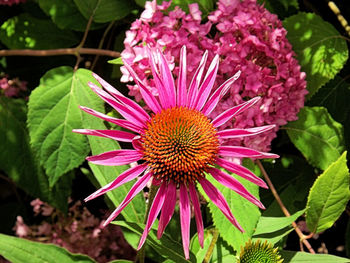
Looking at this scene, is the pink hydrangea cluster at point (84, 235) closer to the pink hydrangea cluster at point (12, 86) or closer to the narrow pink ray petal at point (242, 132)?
the pink hydrangea cluster at point (12, 86)

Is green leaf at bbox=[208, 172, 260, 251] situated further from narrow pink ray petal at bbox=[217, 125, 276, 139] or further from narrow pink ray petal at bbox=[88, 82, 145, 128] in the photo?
narrow pink ray petal at bbox=[88, 82, 145, 128]

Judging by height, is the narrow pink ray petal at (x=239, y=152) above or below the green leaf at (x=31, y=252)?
above

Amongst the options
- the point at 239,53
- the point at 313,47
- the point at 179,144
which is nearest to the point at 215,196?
the point at 179,144

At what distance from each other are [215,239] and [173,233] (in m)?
0.44

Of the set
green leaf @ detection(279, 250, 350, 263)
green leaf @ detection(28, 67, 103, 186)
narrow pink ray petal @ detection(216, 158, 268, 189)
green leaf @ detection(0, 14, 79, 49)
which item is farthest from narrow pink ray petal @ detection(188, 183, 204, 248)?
green leaf @ detection(0, 14, 79, 49)

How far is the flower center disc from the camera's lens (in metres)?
1.32

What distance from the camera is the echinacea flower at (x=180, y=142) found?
1.28m

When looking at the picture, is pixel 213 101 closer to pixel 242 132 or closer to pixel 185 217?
pixel 242 132

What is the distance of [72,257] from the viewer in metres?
1.62

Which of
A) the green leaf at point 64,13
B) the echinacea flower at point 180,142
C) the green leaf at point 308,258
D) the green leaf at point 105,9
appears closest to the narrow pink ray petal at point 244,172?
the echinacea flower at point 180,142

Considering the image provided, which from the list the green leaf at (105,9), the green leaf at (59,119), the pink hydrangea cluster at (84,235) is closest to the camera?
the green leaf at (59,119)

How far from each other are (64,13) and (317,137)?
1204 millimetres

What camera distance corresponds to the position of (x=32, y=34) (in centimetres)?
225

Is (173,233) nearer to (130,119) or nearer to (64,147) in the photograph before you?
(64,147)
